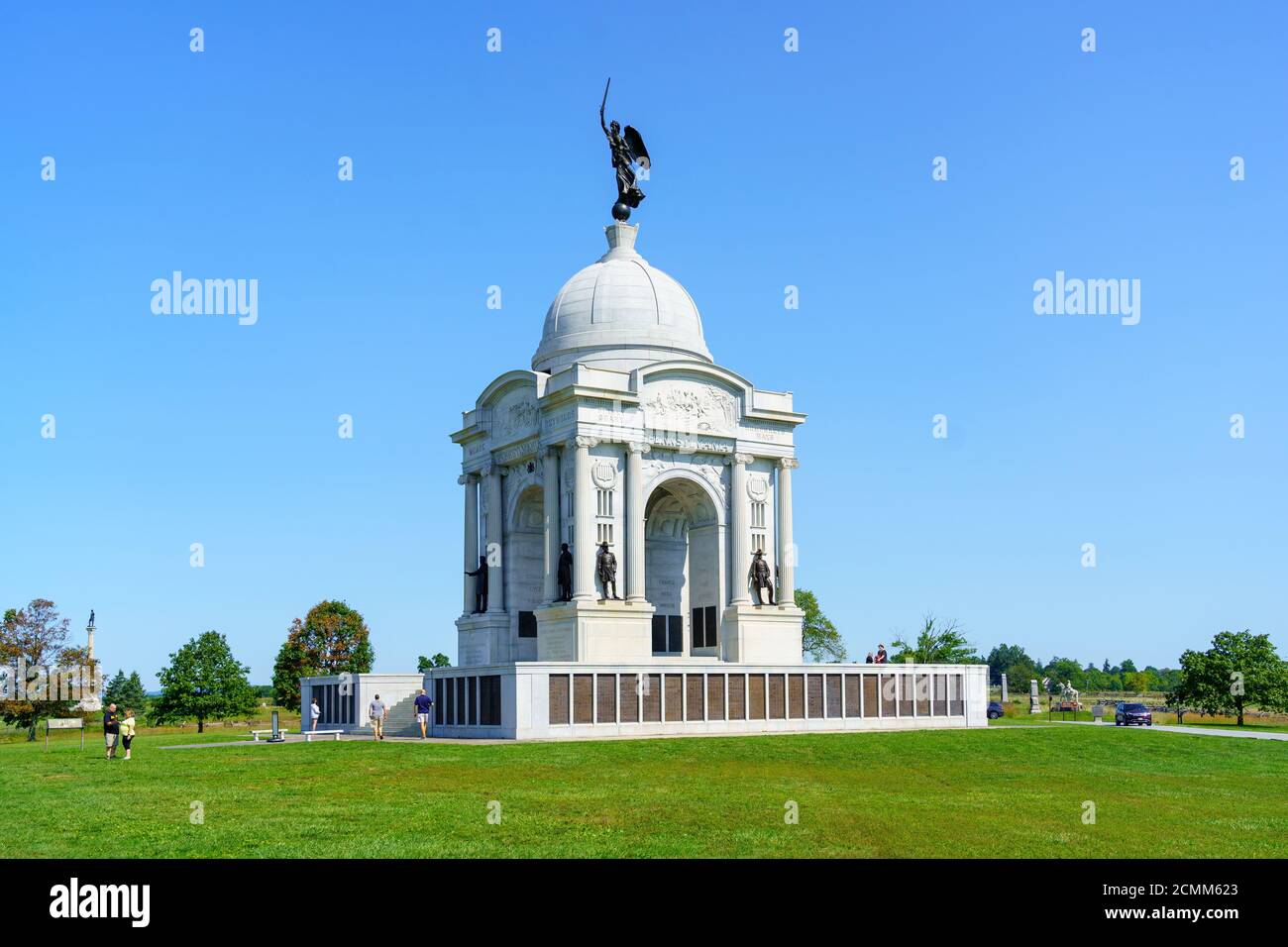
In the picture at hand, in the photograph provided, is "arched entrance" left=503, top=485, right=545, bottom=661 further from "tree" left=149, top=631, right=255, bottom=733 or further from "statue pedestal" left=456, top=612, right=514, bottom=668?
"tree" left=149, top=631, right=255, bottom=733

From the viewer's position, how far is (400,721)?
57.8 meters

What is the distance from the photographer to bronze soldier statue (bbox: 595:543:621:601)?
56438 millimetres

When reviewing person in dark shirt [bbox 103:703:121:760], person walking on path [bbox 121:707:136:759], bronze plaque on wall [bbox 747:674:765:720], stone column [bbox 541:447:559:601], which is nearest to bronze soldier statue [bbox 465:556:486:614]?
stone column [bbox 541:447:559:601]

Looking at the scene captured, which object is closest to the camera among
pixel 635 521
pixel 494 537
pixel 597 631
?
pixel 597 631

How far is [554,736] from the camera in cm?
4700

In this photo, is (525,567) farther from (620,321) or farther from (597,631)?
(620,321)

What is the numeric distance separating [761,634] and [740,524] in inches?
201

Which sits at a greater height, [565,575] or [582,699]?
[565,575]

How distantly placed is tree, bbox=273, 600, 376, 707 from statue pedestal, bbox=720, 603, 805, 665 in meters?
41.7

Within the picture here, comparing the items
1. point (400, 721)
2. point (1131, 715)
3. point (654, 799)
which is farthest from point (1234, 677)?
point (654, 799)

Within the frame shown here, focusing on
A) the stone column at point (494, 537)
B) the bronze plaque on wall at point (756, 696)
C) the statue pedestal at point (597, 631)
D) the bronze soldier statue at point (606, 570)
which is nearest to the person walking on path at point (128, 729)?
the statue pedestal at point (597, 631)
